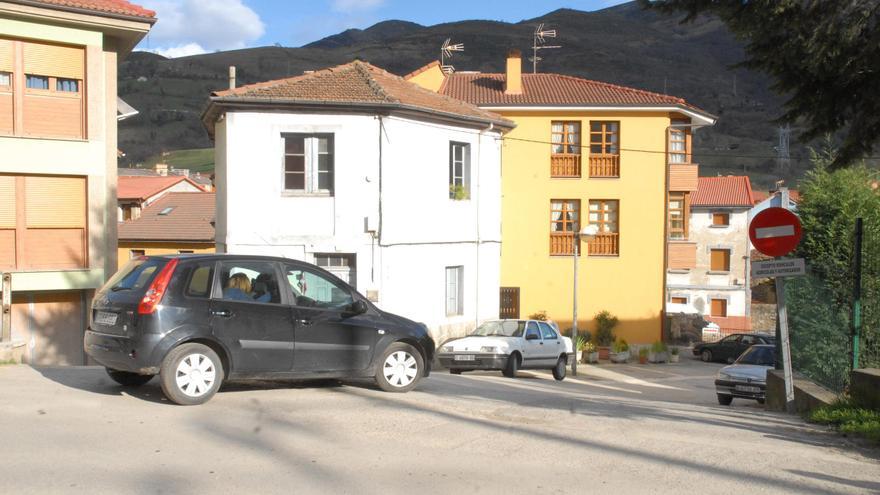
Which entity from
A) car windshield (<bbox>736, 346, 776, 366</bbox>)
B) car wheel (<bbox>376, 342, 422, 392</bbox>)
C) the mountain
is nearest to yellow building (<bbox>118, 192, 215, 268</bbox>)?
car windshield (<bbox>736, 346, 776, 366</bbox>)

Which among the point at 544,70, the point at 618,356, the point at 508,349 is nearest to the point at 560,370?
the point at 508,349

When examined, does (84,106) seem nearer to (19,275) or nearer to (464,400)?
(19,275)

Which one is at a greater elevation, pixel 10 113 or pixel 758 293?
pixel 10 113

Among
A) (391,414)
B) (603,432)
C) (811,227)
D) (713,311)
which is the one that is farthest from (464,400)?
(713,311)

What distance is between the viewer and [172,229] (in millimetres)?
40469

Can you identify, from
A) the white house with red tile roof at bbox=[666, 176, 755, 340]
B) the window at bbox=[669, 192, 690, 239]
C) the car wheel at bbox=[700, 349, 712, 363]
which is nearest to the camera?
the window at bbox=[669, 192, 690, 239]

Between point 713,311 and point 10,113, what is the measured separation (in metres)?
46.2

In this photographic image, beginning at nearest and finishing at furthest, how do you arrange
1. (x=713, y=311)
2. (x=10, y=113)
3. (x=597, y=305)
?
(x=10, y=113) < (x=597, y=305) < (x=713, y=311)

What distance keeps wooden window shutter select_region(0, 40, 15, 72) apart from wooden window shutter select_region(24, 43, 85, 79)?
0.31 meters

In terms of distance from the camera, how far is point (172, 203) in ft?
146

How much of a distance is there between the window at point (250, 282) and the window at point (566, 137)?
87.9 feet

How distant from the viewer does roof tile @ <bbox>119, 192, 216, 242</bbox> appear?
1558 inches

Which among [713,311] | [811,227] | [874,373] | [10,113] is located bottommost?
[713,311]

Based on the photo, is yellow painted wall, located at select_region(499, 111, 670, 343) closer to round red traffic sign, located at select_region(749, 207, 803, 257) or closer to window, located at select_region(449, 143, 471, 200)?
window, located at select_region(449, 143, 471, 200)
